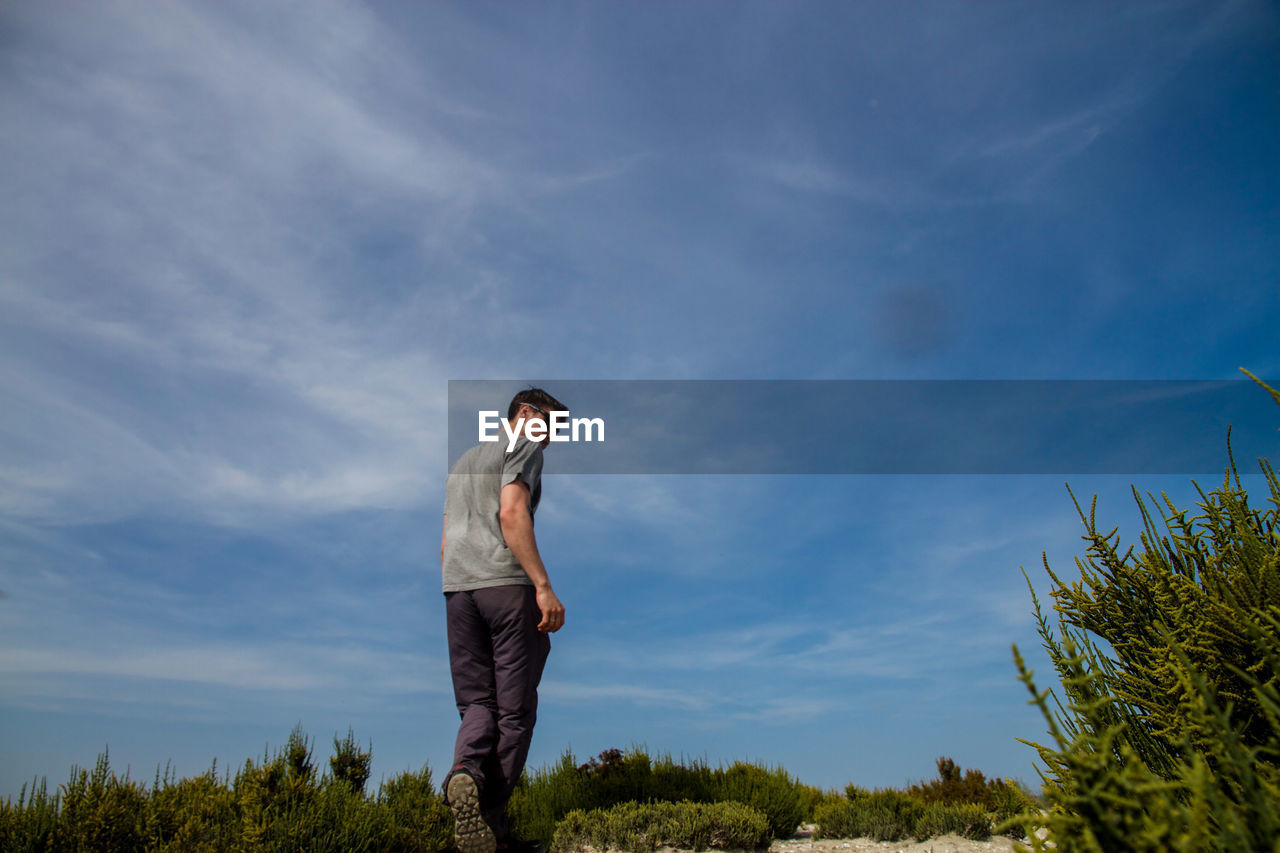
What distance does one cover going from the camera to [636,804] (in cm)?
662

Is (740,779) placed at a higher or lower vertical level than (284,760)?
lower

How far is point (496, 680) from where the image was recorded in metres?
4.81

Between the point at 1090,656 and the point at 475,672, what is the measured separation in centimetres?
346

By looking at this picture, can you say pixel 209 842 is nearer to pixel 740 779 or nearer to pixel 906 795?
pixel 740 779

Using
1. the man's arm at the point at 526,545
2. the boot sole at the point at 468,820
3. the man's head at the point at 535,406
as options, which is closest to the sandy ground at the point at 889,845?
the boot sole at the point at 468,820

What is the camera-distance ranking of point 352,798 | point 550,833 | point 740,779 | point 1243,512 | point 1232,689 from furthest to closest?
point 740,779 < point 550,833 < point 352,798 < point 1243,512 < point 1232,689

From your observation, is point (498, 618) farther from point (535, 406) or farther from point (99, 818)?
point (99, 818)

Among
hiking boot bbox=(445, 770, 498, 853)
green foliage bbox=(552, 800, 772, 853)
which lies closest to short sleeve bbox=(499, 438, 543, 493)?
hiking boot bbox=(445, 770, 498, 853)

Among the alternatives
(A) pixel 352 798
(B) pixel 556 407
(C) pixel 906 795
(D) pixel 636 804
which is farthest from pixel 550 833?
(C) pixel 906 795

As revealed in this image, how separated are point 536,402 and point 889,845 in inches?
220

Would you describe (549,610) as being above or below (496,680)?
above

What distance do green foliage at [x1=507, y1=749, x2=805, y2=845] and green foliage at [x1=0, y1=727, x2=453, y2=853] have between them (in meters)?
1.38

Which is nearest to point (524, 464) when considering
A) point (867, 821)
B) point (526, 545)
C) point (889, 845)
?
point (526, 545)

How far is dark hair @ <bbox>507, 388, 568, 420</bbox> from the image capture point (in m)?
5.47
